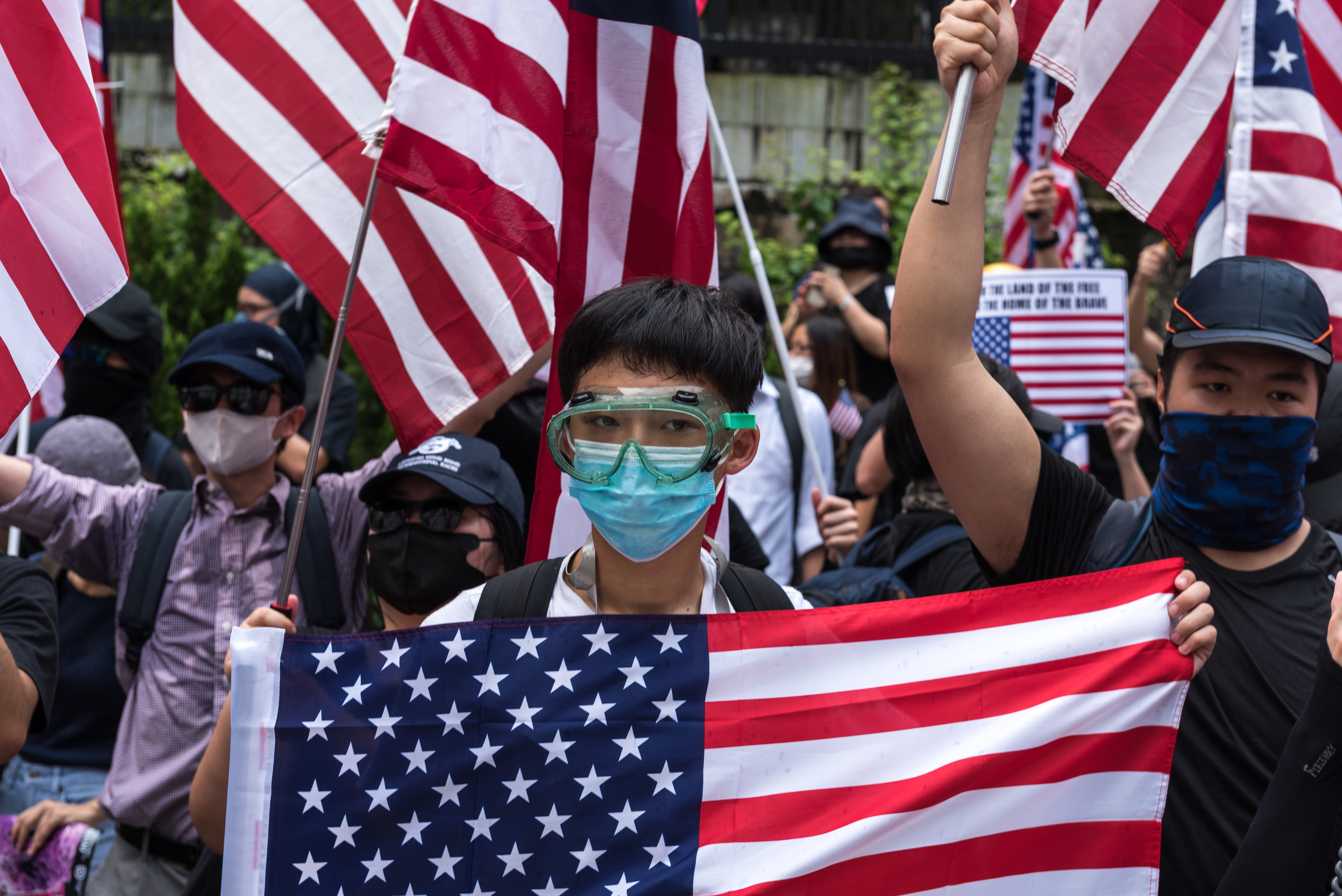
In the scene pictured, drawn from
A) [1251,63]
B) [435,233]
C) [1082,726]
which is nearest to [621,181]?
[435,233]

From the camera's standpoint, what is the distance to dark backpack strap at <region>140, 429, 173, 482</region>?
16.7ft

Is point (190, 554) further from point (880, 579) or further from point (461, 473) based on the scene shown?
point (880, 579)

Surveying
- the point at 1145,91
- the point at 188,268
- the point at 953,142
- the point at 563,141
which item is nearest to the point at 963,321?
the point at 953,142

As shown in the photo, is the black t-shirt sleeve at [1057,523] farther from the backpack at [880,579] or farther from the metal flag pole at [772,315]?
the metal flag pole at [772,315]

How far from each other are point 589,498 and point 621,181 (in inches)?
51.1

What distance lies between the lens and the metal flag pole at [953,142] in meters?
2.15

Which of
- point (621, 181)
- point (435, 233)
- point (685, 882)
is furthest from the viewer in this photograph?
point (435, 233)

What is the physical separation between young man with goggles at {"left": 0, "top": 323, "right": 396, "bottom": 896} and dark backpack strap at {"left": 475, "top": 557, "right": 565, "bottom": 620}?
1.15 meters

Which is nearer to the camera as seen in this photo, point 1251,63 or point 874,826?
point 874,826

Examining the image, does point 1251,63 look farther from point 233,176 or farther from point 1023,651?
point 233,176

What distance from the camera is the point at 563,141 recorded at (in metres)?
3.33

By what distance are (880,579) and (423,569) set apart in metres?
1.27

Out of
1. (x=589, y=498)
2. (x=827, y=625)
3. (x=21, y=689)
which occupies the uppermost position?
(x=589, y=498)

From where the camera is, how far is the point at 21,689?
2666mm
